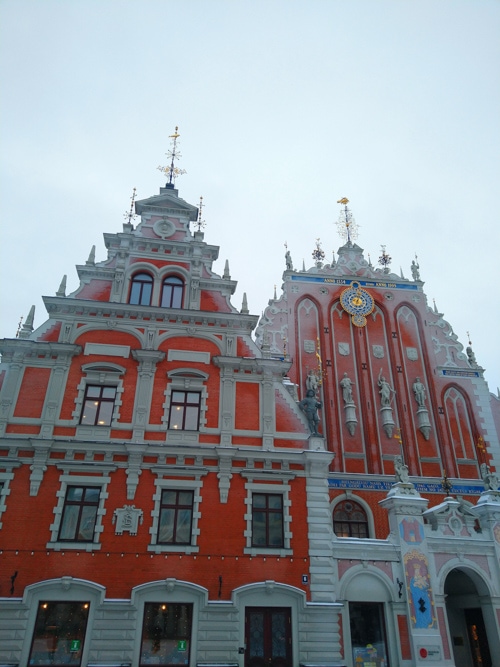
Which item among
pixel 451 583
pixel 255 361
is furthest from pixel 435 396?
pixel 255 361

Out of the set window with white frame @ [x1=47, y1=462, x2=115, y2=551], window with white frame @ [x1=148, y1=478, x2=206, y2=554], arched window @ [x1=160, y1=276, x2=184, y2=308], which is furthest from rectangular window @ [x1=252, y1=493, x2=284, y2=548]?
arched window @ [x1=160, y1=276, x2=184, y2=308]

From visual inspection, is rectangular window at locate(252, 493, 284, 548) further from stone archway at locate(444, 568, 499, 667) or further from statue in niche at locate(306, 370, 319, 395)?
statue in niche at locate(306, 370, 319, 395)

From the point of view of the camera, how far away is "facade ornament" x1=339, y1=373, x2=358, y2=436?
2573cm

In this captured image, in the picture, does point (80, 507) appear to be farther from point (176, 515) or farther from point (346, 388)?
point (346, 388)

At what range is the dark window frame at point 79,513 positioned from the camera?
16.3m

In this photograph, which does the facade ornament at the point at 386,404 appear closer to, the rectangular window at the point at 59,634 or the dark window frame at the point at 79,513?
the dark window frame at the point at 79,513

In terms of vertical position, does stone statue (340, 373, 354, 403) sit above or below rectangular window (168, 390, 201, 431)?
above

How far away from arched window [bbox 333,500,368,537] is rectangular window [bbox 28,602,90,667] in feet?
39.2

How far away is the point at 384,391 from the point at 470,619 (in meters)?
11.1

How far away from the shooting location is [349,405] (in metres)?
26.1

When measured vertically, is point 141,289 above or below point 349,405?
above

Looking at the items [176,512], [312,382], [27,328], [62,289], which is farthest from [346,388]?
[27,328]

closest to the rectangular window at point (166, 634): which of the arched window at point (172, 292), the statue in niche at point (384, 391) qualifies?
the arched window at point (172, 292)

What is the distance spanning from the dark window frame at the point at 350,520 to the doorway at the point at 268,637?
298 inches
